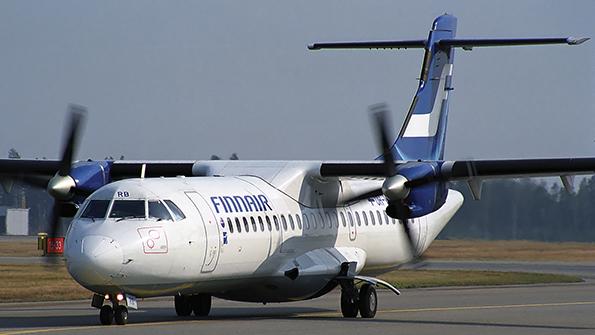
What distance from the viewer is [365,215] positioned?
24.6 metres

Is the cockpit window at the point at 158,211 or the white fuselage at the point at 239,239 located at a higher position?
the cockpit window at the point at 158,211

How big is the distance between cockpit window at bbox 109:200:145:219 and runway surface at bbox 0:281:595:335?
5.67ft

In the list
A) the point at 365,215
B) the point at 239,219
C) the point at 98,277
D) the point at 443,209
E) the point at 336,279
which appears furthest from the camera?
the point at 443,209

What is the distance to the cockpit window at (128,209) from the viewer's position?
18.9 m

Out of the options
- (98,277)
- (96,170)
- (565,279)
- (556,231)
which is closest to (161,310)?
(96,170)

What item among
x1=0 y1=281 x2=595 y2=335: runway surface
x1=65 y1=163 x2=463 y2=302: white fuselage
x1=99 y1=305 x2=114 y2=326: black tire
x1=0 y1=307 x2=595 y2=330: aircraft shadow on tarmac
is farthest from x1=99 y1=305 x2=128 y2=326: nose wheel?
x1=0 y1=307 x2=595 y2=330: aircraft shadow on tarmac

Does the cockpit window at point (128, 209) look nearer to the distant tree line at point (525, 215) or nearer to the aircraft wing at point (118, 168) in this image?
the aircraft wing at point (118, 168)

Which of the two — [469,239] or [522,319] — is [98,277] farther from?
[469,239]

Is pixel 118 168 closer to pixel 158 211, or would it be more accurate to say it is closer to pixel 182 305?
pixel 182 305

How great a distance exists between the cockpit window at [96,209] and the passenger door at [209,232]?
5.24 ft

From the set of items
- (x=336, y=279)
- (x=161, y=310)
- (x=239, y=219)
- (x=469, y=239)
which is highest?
(x=239, y=219)

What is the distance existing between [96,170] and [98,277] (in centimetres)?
527

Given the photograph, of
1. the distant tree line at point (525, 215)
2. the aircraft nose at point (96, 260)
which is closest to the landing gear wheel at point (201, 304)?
the aircraft nose at point (96, 260)

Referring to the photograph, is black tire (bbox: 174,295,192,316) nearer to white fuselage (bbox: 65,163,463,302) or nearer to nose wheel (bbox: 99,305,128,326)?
white fuselage (bbox: 65,163,463,302)
